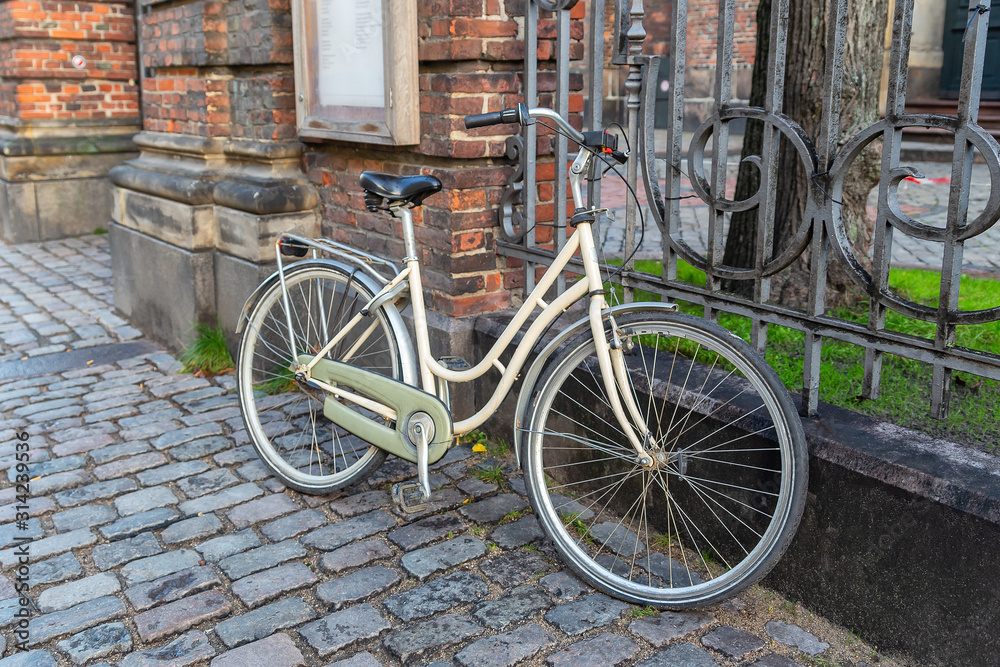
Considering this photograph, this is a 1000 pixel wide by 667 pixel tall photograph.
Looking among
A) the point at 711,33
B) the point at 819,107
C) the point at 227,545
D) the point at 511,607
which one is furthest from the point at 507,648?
the point at 711,33

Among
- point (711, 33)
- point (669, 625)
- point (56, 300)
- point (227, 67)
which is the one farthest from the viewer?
point (711, 33)

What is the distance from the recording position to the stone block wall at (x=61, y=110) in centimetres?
906

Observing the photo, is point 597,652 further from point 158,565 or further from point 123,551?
point 123,551

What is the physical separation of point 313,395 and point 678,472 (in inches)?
61.4

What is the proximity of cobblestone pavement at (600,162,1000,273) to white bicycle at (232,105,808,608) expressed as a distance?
45.6 inches

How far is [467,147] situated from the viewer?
3.86m

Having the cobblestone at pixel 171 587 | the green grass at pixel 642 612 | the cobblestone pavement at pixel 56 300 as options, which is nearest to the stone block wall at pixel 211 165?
the cobblestone pavement at pixel 56 300

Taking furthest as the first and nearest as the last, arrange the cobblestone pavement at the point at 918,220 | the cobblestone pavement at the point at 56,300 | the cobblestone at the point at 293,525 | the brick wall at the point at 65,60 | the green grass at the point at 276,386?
the brick wall at the point at 65,60, the cobblestone pavement at the point at 918,220, the cobblestone pavement at the point at 56,300, the green grass at the point at 276,386, the cobblestone at the point at 293,525

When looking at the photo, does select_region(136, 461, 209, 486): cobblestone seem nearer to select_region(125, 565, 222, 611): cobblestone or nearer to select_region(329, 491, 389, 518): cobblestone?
select_region(329, 491, 389, 518): cobblestone

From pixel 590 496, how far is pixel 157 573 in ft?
4.96

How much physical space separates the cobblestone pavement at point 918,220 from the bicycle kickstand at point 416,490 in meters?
1.53

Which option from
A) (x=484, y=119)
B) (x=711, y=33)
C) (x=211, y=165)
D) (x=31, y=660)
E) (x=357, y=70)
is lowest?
(x=31, y=660)

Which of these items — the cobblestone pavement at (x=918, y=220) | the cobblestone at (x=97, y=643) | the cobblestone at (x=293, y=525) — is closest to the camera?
the cobblestone at (x=97, y=643)

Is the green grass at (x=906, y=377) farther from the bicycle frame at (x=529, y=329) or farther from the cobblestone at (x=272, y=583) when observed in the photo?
the cobblestone at (x=272, y=583)
